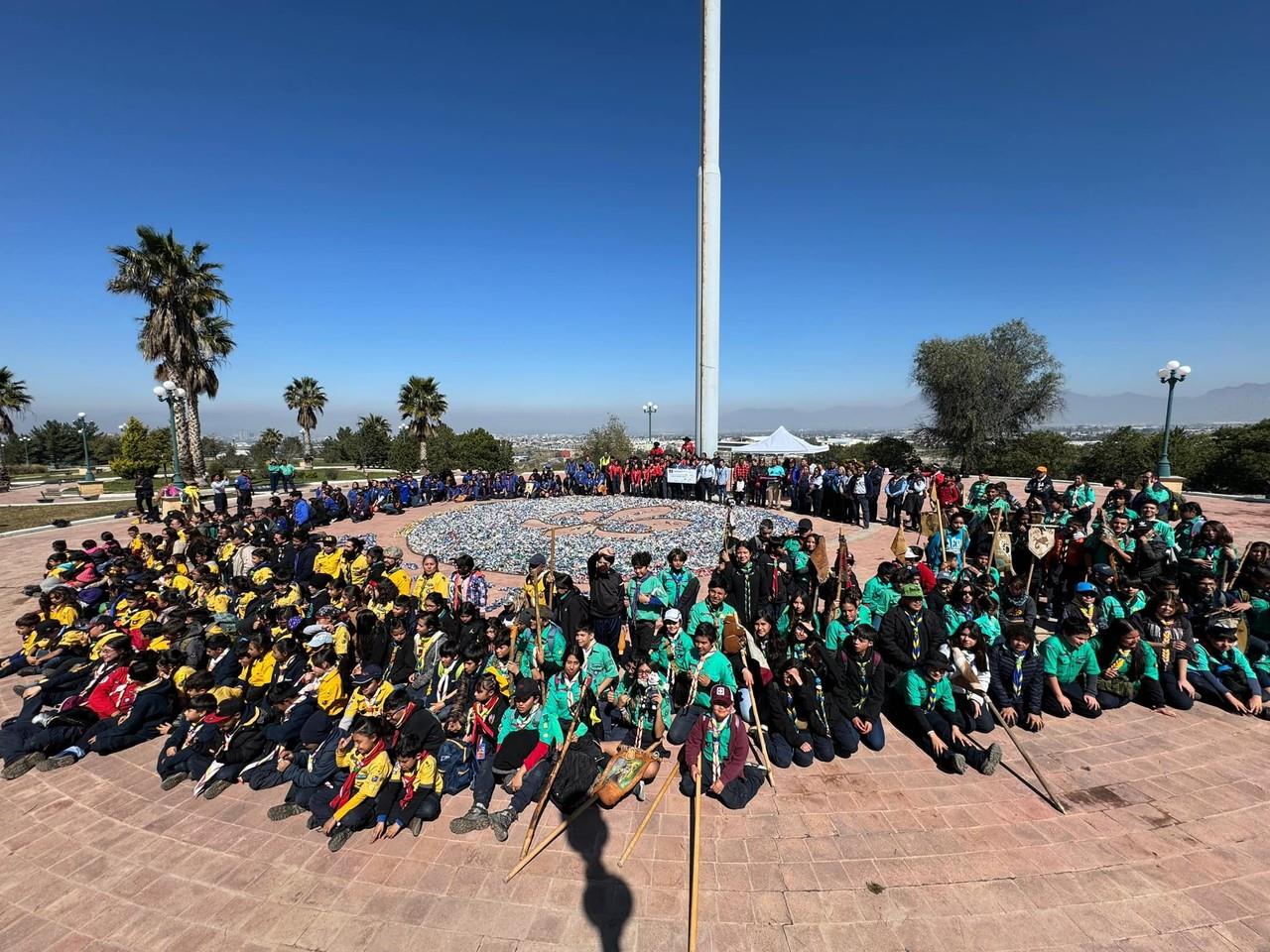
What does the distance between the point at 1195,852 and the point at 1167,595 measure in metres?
3.49

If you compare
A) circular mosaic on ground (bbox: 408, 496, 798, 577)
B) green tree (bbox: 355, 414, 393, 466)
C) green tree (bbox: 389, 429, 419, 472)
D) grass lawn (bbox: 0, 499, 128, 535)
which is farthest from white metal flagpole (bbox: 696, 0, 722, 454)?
green tree (bbox: 355, 414, 393, 466)

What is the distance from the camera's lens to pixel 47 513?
22.2 meters

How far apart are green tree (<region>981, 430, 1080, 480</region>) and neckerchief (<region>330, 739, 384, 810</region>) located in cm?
3430

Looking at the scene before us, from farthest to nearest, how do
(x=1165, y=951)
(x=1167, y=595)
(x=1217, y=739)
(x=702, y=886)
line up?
(x=1167, y=595)
(x=1217, y=739)
(x=702, y=886)
(x=1165, y=951)

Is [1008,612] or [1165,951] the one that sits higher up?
[1008,612]

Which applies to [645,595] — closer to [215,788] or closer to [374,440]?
[215,788]

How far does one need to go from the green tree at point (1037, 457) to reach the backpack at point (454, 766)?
110 ft

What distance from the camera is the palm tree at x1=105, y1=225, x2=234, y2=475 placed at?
24031mm

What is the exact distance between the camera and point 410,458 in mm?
45625

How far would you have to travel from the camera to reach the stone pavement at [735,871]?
3691mm

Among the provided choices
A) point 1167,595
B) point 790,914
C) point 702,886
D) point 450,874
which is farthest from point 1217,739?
point 450,874

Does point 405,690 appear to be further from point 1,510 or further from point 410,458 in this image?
point 410,458

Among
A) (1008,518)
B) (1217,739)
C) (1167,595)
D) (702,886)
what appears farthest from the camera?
(1008,518)

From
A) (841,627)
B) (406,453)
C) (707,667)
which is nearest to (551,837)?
(707,667)
